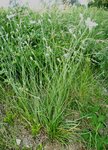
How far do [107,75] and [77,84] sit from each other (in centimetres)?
50

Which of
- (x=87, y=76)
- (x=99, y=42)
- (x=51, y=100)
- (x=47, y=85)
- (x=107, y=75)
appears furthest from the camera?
(x=99, y=42)

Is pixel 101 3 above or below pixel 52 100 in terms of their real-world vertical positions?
below

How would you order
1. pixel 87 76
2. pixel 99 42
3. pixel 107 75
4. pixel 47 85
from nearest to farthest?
pixel 47 85 → pixel 87 76 → pixel 107 75 → pixel 99 42

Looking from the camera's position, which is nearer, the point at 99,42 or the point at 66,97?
the point at 66,97

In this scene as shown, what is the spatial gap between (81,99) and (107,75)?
0.58m

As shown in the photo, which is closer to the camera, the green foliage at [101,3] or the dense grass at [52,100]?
the dense grass at [52,100]

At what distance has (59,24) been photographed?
413 centimetres

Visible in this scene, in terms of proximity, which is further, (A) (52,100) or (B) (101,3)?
(B) (101,3)

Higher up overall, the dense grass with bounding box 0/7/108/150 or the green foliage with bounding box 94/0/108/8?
the dense grass with bounding box 0/7/108/150

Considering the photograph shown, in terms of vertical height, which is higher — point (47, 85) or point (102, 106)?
point (47, 85)

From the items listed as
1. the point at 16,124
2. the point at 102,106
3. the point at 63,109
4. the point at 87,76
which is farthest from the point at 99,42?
the point at 16,124

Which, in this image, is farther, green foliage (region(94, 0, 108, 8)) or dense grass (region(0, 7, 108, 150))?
green foliage (region(94, 0, 108, 8))

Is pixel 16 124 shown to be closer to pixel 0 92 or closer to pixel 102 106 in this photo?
pixel 0 92

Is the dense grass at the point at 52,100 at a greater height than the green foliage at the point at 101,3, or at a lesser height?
greater
